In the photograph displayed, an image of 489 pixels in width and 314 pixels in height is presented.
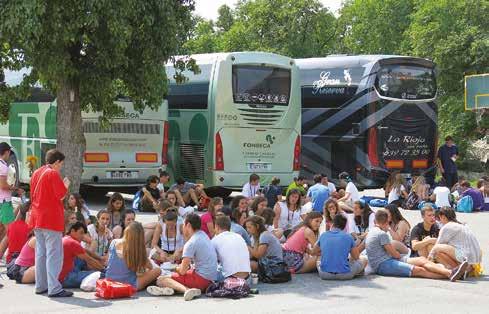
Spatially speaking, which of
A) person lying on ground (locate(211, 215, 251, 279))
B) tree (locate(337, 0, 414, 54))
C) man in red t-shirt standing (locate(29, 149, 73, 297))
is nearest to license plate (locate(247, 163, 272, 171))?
person lying on ground (locate(211, 215, 251, 279))

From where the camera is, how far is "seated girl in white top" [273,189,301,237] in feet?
49.3

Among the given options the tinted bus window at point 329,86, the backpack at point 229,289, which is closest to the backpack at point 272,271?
the backpack at point 229,289

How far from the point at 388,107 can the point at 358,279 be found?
496 inches

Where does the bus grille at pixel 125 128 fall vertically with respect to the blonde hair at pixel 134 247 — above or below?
above

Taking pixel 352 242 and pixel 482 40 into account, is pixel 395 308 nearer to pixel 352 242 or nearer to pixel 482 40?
pixel 352 242

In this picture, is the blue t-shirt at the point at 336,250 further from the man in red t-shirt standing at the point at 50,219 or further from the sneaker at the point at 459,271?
the man in red t-shirt standing at the point at 50,219

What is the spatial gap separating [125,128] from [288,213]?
23.6 ft

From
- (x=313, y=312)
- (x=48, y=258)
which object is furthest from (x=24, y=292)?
(x=313, y=312)

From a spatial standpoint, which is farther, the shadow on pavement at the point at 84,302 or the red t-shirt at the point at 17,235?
the red t-shirt at the point at 17,235

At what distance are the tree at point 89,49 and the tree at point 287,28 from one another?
126 feet

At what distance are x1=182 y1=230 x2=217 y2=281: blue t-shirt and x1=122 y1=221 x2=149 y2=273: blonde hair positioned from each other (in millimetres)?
566

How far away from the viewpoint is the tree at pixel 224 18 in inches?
2970

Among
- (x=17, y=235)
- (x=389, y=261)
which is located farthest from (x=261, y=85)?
(x=17, y=235)

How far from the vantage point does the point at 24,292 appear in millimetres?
10477
